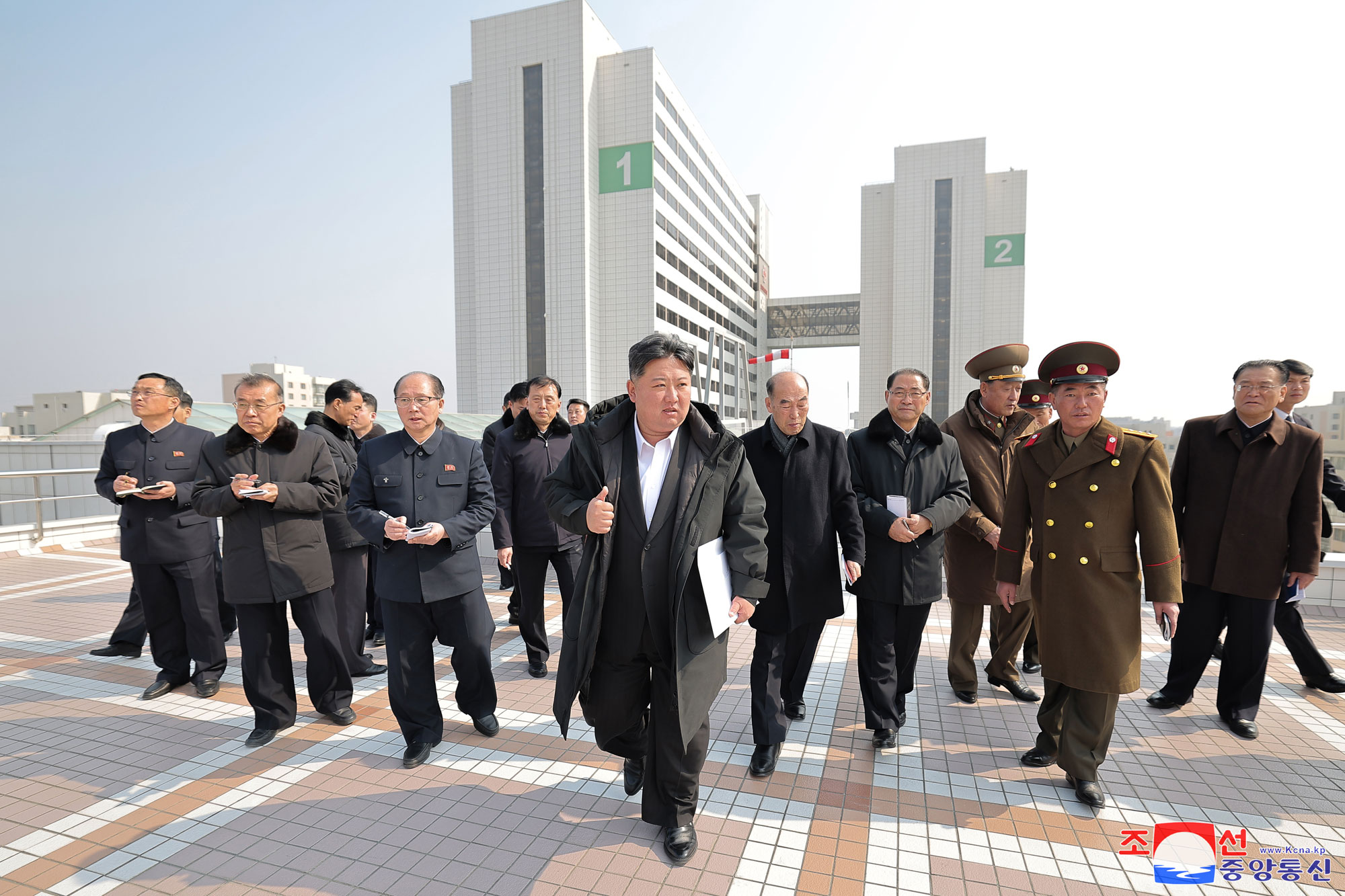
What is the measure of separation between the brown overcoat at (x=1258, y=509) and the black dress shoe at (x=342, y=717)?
528 cm

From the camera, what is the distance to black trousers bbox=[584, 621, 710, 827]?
2.69 metres

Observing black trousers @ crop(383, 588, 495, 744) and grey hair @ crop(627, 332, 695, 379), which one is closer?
grey hair @ crop(627, 332, 695, 379)

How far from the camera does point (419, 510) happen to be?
352 centimetres

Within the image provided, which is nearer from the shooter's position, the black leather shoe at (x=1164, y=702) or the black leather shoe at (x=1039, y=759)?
→ the black leather shoe at (x=1039, y=759)

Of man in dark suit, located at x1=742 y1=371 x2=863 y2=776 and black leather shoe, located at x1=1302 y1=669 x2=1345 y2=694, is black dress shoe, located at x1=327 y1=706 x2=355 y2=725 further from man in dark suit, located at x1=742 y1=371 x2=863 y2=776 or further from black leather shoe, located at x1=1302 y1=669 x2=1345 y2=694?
black leather shoe, located at x1=1302 y1=669 x2=1345 y2=694

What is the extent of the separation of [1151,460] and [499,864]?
3344 millimetres

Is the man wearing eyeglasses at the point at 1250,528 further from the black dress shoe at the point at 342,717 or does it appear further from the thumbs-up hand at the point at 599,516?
the black dress shoe at the point at 342,717

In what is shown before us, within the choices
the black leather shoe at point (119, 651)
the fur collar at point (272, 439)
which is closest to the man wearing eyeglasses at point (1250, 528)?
the fur collar at point (272, 439)

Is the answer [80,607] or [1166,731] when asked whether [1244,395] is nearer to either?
[1166,731]

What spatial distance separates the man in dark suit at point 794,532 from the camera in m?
3.40

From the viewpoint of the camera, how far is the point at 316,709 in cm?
402

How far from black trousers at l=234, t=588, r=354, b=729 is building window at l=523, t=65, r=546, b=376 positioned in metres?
43.7

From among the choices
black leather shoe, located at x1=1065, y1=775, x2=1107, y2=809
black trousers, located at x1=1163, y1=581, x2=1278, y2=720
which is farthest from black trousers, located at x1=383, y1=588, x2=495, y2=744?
black trousers, located at x1=1163, y1=581, x2=1278, y2=720

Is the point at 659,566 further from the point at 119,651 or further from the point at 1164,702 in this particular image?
the point at 119,651
